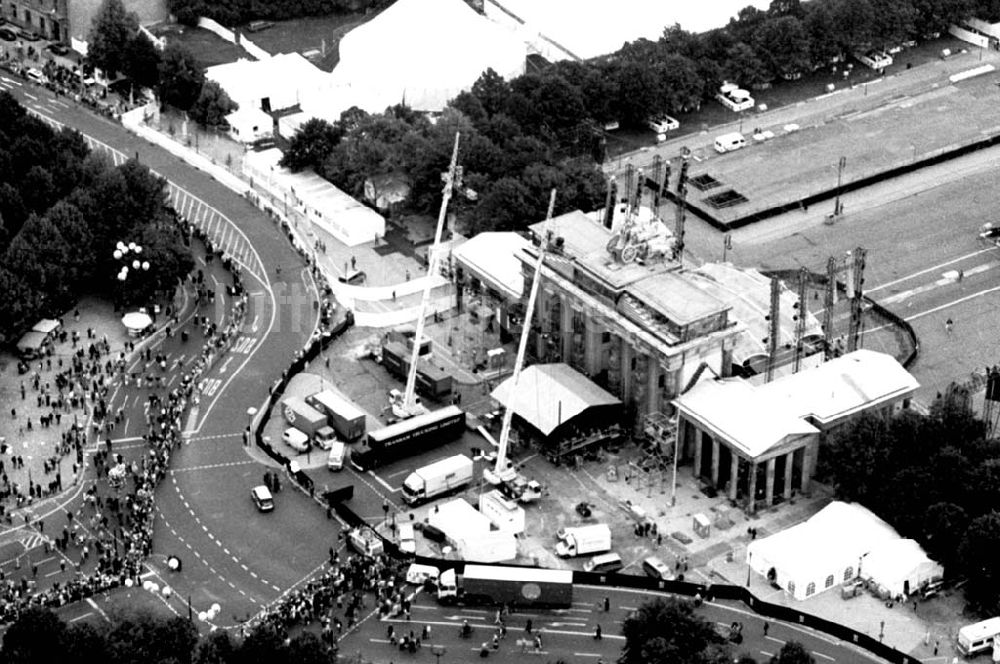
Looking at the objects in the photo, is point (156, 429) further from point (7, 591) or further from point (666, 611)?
point (666, 611)

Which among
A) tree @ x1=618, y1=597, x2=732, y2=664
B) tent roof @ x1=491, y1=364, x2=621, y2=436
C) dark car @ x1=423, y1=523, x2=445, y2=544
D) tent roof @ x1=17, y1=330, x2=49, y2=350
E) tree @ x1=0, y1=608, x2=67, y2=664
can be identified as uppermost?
tree @ x1=0, y1=608, x2=67, y2=664

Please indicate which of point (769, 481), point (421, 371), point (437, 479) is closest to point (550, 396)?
point (437, 479)

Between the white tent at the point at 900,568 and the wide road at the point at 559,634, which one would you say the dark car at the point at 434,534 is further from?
the white tent at the point at 900,568

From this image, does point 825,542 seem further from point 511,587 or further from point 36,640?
point 36,640

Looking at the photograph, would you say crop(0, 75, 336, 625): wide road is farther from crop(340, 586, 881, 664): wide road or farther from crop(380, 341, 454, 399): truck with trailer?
crop(380, 341, 454, 399): truck with trailer

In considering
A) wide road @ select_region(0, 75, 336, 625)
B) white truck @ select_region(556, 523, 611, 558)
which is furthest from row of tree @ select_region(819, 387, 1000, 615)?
wide road @ select_region(0, 75, 336, 625)
